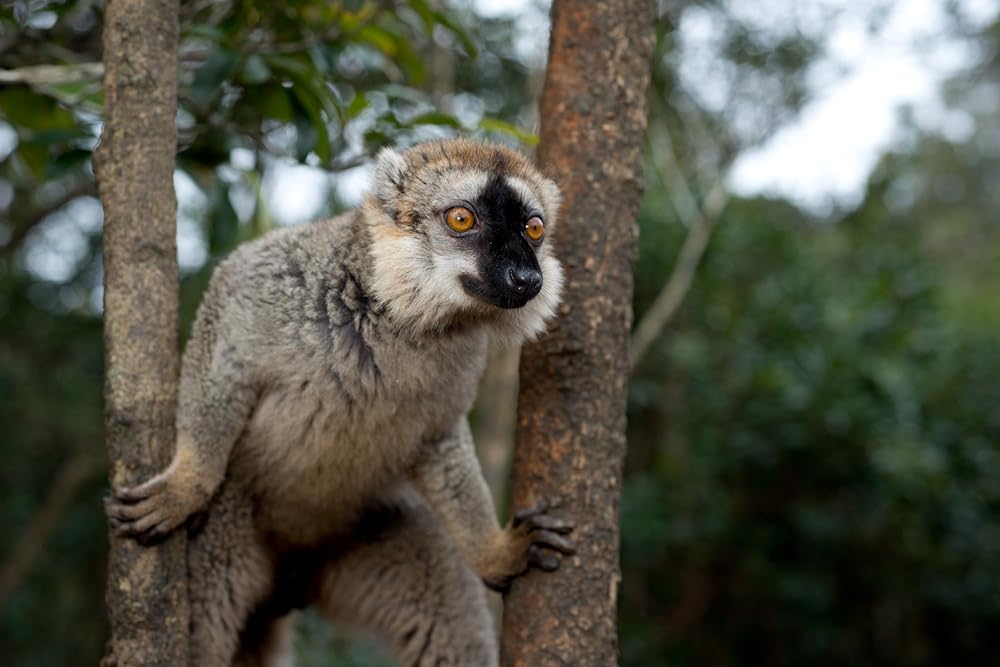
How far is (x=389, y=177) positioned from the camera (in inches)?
138

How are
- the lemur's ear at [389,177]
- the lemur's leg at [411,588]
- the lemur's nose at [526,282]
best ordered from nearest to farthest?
the lemur's nose at [526,282] < the lemur's ear at [389,177] < the lemur's leg at [411,588]

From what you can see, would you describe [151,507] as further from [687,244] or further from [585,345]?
[687,244]

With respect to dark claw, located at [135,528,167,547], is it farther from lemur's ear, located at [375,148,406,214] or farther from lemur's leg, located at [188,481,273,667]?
lemur's ear, located at [375,148,406,214]

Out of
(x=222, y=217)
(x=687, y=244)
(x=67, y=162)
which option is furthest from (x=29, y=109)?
(x=687, y=244)

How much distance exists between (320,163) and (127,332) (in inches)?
53.3

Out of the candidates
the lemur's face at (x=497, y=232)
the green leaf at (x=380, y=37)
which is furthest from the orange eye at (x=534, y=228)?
the green leaf at (x=380, y=37)

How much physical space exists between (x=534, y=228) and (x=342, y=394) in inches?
35.1

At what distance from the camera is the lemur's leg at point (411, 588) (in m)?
3.88

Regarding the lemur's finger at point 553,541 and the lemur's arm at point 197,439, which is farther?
the lemur's finger at point 553,541

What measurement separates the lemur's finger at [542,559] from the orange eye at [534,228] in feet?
3.55

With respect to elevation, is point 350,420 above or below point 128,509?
above

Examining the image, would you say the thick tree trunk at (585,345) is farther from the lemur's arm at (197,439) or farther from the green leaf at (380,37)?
the lemur's arm at (197,439)

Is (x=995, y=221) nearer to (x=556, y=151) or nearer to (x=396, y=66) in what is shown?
(x=396, y=66)

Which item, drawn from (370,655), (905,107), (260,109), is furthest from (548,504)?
(905,107)
